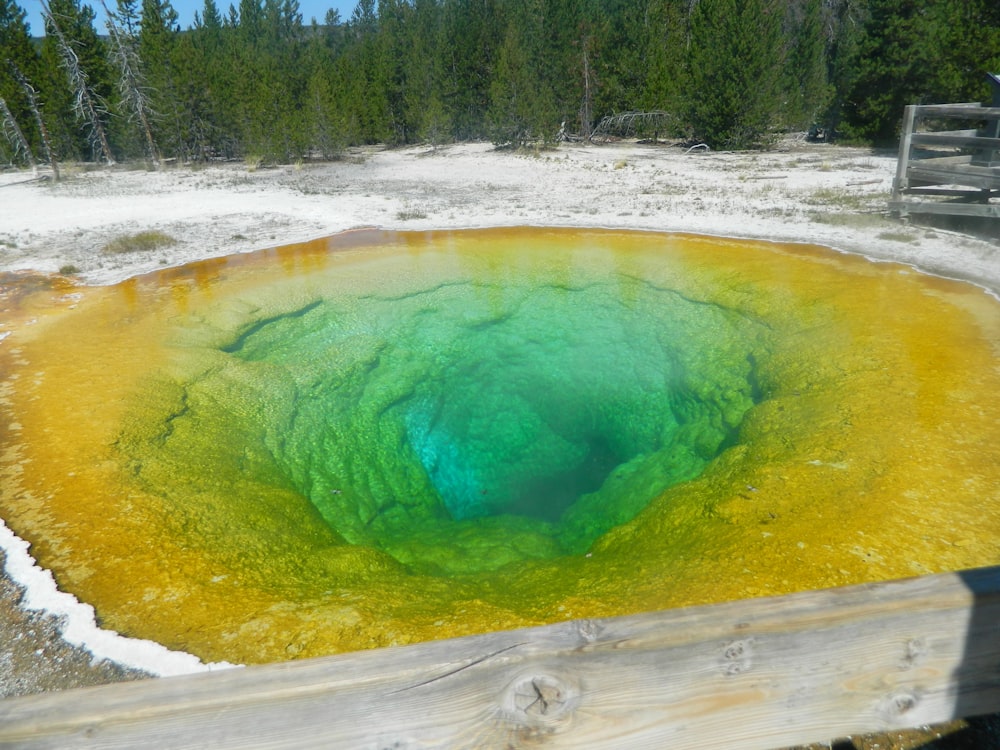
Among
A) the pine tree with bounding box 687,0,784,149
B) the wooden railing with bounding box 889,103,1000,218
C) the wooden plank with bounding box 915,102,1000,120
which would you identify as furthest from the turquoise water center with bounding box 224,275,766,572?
the pine tree with bounding box 687,0,784,149

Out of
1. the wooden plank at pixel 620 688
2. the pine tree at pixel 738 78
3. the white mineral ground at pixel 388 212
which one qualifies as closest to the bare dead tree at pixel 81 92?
the white mineral ground at pixel 388 212

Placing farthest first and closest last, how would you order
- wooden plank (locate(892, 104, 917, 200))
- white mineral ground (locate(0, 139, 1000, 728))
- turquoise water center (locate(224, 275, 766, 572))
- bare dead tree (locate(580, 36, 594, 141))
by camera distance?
1. bare dead tree (locate(580, 36, 594, 141))
2. wooden plank (locate(892, 104, 917, 200))
3. turquoise water center (locate(224, 275, 766, 572))
4. white mineral ground (locate(0, 139, 1000, 728))

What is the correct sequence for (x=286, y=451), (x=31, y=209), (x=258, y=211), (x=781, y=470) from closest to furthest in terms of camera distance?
1. (x=781, y=470)
2. (x=286, y=451)
3. (x=258, y=211)
4. (x=31, y=209)

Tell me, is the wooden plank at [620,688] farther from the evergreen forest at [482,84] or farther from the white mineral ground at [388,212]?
the evergreen forest at [482,84]

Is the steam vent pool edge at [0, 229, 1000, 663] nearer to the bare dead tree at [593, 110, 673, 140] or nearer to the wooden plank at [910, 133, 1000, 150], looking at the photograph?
the wooden plank at [910, 133, 1000, 150]

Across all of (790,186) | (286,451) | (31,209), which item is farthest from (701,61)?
(286,451)

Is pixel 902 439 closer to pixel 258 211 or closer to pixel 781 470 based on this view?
pixel 781 470

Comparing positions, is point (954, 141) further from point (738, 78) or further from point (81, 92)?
point (81, 92)
